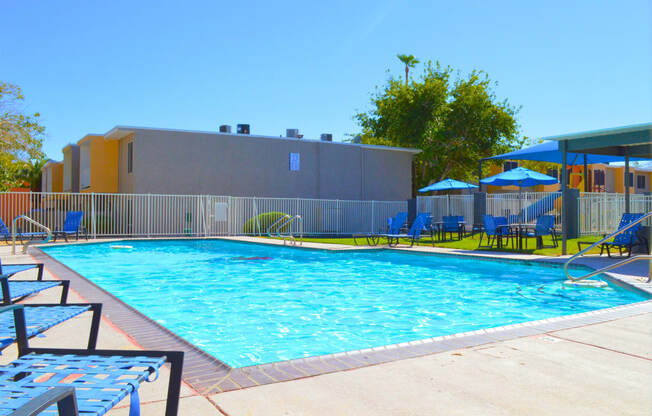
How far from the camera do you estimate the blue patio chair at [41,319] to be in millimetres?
2617

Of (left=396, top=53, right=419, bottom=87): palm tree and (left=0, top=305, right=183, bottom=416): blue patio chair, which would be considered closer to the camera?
(left=0, top=305, right=183, bottom=416): blue patio chair

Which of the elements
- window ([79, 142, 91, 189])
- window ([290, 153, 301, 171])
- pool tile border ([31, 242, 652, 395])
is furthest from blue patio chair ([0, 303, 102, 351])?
window ([79, 142, 91, 189])

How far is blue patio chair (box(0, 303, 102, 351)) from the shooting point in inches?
103

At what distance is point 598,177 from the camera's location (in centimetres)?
3984

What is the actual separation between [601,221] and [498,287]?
38.3 feet

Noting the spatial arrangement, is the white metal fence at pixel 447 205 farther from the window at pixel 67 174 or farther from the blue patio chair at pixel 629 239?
the window at pixel 67 174

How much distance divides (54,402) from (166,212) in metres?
20.2

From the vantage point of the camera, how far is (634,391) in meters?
2.96

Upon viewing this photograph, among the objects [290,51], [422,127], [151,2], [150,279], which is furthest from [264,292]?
[422,127]

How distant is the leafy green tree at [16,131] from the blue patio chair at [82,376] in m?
24.0

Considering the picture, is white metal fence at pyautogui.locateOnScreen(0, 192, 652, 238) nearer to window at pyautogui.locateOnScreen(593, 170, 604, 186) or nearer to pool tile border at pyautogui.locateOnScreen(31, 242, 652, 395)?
pool tile border at pyautogui.locateOnScreen(31, 242, 652, 395)

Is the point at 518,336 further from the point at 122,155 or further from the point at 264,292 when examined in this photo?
the point at 122,155

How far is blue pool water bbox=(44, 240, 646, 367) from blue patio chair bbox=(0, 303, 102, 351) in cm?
183

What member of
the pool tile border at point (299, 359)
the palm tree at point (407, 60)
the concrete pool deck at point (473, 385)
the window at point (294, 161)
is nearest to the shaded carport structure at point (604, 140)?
the pool tile border at point (299, 359)
